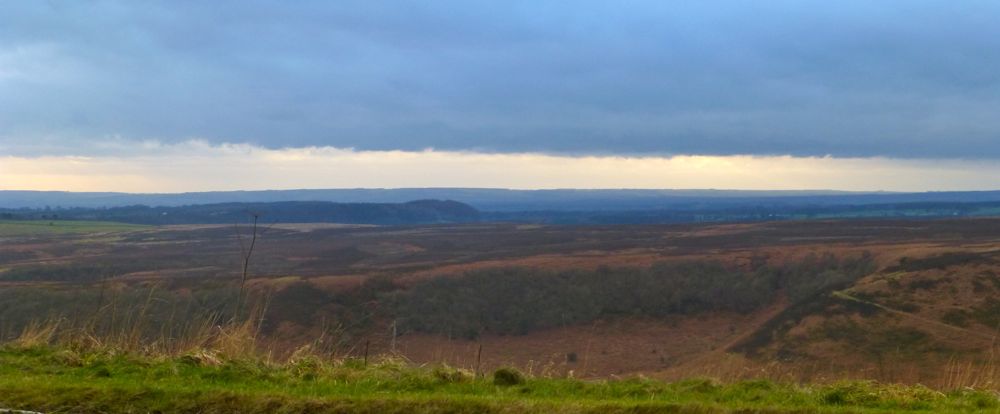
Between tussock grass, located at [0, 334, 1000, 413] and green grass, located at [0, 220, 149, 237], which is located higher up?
tussock grass, located at [0, 334, 1000, 413]

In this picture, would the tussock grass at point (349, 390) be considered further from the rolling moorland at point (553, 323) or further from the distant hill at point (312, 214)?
the distant hill at point (312, 214)

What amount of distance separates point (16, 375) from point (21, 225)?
89.8 m

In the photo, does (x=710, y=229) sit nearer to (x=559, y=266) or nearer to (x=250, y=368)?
(x=559, y=266)

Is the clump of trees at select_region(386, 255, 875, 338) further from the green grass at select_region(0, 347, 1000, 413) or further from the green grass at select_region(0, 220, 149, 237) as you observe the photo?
the green grass at select_region(0, 220, 149, 237)

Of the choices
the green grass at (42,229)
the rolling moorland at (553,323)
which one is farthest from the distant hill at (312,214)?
the rolling moorland at (553,323)

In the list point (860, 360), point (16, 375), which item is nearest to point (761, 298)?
A: point (860, 360)

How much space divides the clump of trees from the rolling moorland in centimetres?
10

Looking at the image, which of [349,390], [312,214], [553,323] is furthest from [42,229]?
[349,390]

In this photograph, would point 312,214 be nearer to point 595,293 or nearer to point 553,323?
point 595,293

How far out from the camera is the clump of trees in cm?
3431

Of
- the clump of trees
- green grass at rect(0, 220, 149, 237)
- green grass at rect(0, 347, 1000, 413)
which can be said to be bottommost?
the clump of trees

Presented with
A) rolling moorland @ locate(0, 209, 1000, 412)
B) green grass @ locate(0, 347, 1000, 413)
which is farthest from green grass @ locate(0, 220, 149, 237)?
green grass @ locate(0, 347, 1000, 413)

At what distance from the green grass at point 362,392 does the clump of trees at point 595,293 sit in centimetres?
2319

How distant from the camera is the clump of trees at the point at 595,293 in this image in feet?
113
